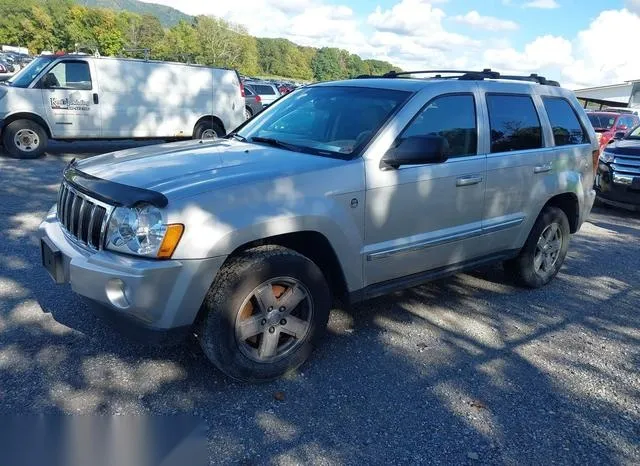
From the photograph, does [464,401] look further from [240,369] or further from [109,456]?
[109,456]

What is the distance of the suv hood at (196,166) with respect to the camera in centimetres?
299

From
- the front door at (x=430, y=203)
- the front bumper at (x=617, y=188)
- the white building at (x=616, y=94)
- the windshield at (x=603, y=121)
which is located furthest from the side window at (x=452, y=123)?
the white building at (x=616, y=94)

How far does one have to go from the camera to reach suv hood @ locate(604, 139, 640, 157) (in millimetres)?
9062

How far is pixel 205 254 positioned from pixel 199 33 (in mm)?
106081

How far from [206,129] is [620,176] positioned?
8664mm

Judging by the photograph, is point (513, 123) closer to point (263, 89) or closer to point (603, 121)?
point (603, 121)

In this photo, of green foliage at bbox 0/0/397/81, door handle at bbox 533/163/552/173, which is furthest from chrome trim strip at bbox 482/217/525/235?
green foliage at bbox 0/0/397/81

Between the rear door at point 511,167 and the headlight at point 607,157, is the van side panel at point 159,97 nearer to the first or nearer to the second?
the headlight at point 607,157

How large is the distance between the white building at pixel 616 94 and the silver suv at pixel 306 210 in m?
39.1

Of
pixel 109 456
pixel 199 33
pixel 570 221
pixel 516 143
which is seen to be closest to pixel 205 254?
pixel 109 456

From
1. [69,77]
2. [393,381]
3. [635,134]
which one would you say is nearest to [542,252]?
[393,381]

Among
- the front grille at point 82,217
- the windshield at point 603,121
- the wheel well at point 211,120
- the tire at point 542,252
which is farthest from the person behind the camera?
the windshield at point 603,121

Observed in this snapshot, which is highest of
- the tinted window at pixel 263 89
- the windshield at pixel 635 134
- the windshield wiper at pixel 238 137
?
the tinted window at pixel 263 89

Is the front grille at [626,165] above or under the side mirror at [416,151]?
under
